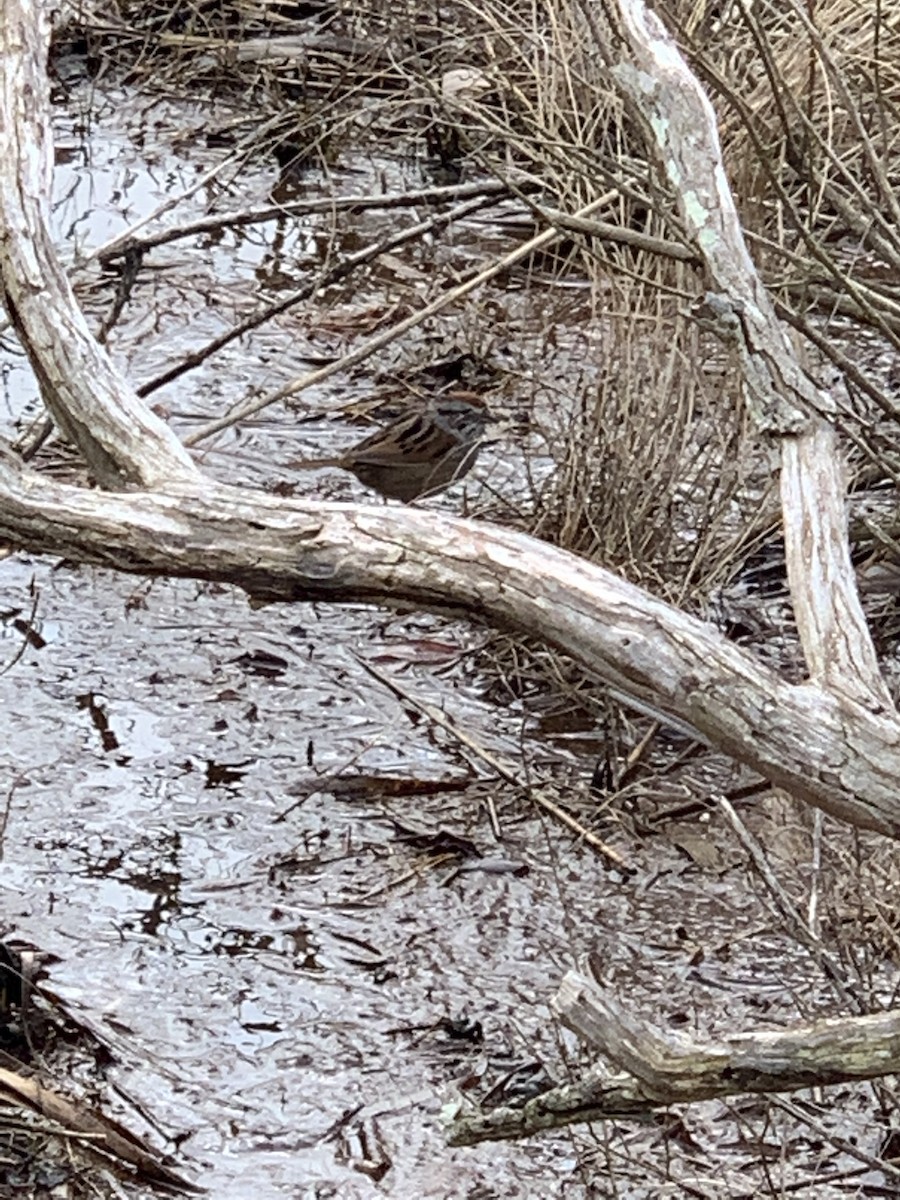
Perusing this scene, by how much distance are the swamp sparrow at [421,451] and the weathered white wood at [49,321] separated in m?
2.26

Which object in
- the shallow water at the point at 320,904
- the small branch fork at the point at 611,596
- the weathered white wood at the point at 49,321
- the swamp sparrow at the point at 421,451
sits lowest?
the shallow water at the point at 320,904

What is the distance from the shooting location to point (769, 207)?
593 centimetres

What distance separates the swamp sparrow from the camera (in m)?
5.54

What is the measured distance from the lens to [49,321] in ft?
9.80

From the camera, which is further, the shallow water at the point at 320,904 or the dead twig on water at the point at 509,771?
the dead twig on water at the point at 509,771

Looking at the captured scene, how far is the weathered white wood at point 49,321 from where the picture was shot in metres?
2.78

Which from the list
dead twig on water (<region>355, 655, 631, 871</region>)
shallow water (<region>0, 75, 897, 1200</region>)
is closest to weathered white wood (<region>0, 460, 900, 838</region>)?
shallow water (<region>0, 75, 897, 1200</region>)

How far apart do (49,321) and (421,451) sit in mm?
2607

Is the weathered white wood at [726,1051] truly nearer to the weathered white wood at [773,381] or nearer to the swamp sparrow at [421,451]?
the weathered white wood at [773,381]

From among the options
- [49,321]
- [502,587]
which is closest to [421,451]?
[49,321]

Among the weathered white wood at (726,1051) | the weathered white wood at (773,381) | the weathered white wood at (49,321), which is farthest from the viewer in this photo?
the weathered white wood at (49,321)

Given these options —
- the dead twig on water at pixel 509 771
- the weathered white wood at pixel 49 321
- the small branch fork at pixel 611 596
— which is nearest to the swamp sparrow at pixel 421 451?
the dead twig on water at pixel 509 771

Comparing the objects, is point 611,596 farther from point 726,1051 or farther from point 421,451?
point 421,451

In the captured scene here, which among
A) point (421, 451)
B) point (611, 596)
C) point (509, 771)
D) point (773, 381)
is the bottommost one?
point (509, 771)
